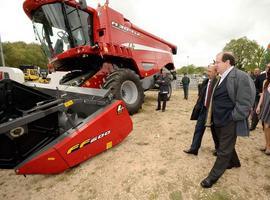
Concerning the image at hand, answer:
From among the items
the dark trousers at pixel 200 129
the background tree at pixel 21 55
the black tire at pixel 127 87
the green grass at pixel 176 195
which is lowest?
the green grass at pixel 176 195

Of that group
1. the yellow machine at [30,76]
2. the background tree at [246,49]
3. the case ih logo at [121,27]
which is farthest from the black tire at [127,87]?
the background tree at [246,49]

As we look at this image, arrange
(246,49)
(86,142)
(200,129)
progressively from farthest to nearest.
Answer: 1. (246,49)
2. (200,129)
3. (86,142)

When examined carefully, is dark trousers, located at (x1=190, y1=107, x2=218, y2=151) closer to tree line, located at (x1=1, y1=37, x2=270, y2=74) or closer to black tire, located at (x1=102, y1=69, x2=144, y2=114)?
black tire, located at (x1=102, y1=69, x2=144, y2=114)

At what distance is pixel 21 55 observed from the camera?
141 ft

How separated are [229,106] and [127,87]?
381cm

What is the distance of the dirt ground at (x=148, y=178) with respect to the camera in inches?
99.3

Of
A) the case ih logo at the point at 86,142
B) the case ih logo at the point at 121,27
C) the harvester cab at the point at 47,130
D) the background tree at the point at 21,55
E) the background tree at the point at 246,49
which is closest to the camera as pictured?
the harvester cab at the point at 47,130

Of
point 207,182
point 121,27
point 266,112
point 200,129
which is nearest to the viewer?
point 207,182

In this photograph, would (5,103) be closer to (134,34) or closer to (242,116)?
(242,116)

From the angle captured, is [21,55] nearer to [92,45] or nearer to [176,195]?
[92,45]

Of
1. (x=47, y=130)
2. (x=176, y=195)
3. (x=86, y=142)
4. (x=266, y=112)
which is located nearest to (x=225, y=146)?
(x=176, y=195)

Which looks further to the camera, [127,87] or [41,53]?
[41,53]

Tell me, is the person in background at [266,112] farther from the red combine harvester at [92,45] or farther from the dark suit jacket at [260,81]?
the red combine harvester at [92,45]

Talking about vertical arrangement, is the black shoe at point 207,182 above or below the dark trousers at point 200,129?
below
